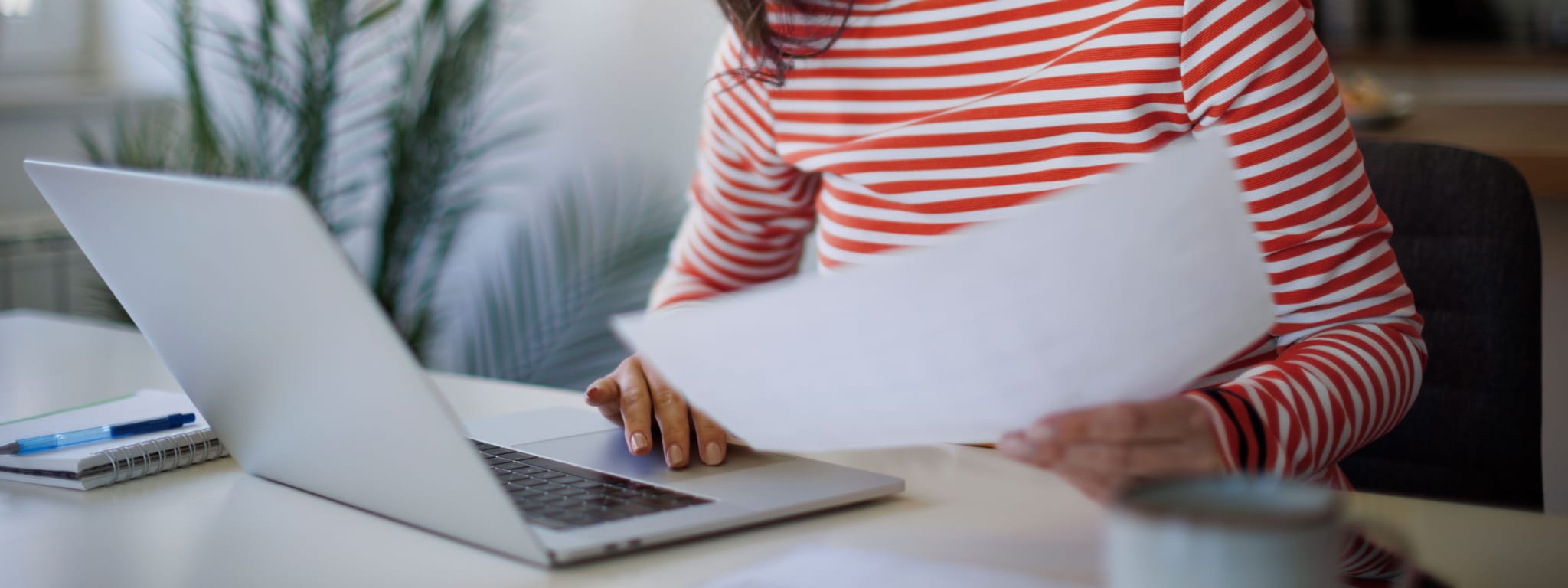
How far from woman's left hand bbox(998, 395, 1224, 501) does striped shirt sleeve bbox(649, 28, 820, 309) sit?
0.54 metres

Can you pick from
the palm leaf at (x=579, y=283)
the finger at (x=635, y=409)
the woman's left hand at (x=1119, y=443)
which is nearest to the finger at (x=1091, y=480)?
the woman's left hand at (x=1119, y=443)

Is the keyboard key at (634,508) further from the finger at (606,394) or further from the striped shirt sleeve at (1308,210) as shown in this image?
the striped shirt sleeve at (1308,210)

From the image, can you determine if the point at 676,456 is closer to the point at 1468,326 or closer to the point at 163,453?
the point at 163,453

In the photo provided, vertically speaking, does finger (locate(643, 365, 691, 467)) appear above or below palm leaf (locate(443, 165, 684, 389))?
above

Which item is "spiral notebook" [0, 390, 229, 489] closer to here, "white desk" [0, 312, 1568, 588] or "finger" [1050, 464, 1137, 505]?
"white desk" [0, 312, 1568, 588]

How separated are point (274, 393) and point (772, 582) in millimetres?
258

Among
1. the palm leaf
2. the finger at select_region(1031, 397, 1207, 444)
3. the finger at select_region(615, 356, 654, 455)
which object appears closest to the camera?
the finger at select_region(1031, 397, 1207, 444)

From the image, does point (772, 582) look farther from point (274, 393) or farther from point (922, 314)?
point (274, 393)

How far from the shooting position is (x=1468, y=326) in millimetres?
876

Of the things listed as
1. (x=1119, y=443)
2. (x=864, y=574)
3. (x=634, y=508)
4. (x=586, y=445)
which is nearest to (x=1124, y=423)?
(x=1119, y=443)

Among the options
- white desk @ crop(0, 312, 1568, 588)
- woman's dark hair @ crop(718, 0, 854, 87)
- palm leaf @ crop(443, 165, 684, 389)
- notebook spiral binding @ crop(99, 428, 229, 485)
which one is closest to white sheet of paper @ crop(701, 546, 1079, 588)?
white desk @ crop(0, 312, 1568, 588)

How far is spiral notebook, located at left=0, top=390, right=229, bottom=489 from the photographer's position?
67 centimetres

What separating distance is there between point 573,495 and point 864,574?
0.55 feet

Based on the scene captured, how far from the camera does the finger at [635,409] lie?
2.25 ft
